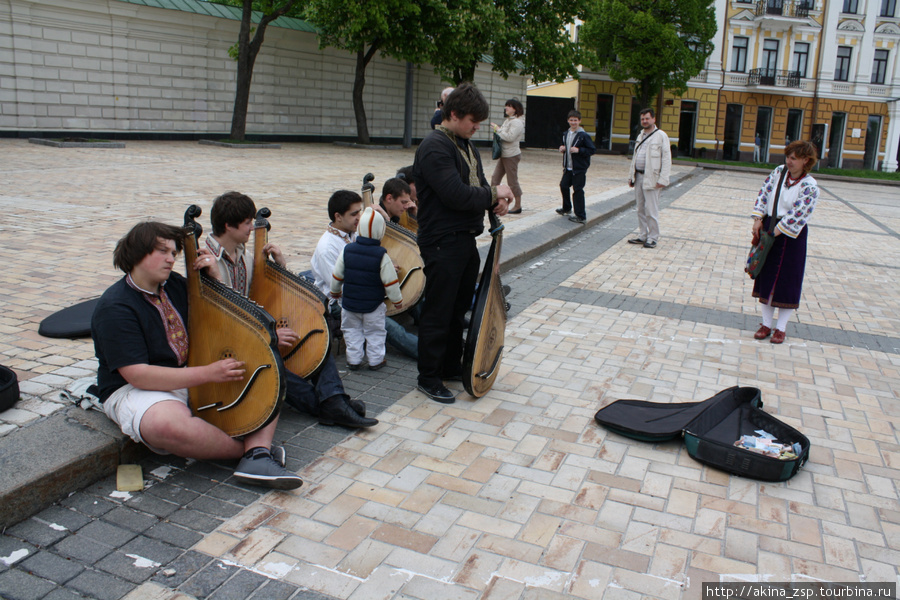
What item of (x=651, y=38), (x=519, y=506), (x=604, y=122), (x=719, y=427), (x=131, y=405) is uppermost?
(x=651, y=38)

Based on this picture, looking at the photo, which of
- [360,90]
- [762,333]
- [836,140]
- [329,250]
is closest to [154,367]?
[329,250]

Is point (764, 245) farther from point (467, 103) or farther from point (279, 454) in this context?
point (279, 454)

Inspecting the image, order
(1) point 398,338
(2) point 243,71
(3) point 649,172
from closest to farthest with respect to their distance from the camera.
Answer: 1. (1) point 398,338
2. (3) point 649,172
3. (2) point 243,71

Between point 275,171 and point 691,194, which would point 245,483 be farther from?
point 691,194

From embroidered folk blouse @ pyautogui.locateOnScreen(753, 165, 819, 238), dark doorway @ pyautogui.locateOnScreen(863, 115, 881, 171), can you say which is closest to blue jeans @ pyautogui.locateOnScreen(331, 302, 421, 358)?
embroidered folk blouse @ pyautogui.locateOnScreen(753, 165, 819, 238)

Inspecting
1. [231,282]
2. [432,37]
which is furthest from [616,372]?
[432,37]

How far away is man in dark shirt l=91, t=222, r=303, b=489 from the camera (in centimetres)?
317

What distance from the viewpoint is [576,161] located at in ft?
37.9

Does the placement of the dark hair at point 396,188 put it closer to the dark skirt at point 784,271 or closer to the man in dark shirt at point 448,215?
the man in dark shirt at point 448,215

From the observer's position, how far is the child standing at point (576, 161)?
11.5 m

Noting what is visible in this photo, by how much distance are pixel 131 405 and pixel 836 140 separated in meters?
49.8

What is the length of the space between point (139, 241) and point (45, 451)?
103cm

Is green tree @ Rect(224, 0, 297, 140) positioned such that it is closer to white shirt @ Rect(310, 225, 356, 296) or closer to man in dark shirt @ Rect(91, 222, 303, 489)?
white shirt @ Rect(310, 225, 356, 296)

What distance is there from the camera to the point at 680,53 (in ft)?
120
